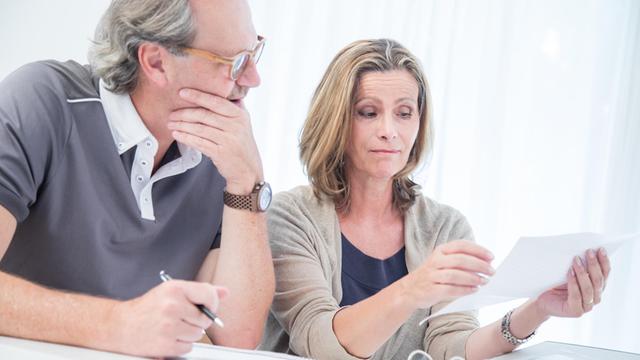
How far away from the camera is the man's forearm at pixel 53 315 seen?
3.35 ft

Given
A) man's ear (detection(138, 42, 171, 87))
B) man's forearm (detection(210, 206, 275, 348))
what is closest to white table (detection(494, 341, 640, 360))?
man's forearm (detection(210, 206, 275, 348))

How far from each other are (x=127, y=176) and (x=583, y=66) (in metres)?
2.66

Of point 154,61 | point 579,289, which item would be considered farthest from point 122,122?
point 579,289

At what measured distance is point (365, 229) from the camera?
6.13 feet

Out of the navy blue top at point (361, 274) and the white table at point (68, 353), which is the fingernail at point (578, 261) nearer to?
the navy blue top at point (361, 274)

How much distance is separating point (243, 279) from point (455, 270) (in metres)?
0.49

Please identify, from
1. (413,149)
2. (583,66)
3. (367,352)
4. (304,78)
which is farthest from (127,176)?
(583,66)

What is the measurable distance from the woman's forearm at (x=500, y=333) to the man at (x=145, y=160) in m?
0.48

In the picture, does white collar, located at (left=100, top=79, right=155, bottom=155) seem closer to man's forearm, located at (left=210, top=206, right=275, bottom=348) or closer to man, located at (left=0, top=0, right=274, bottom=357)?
man, located at (left=0, top=0, right=274, bottom=357)

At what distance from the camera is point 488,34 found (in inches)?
139

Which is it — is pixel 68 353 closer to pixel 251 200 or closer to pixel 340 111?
pixel 251 200

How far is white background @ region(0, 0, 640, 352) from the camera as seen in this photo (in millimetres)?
3457

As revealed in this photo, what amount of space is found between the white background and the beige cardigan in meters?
1.60

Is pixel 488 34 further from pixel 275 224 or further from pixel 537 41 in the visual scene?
pixel 275 224
